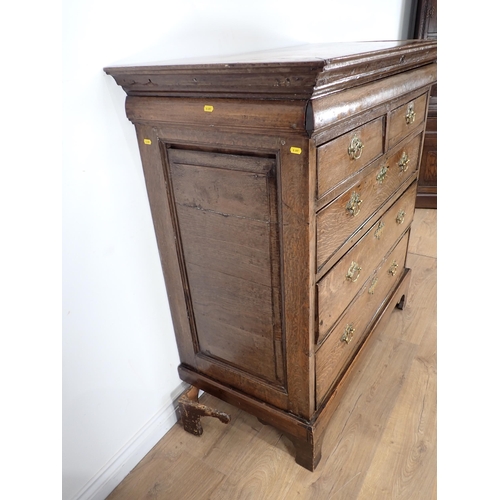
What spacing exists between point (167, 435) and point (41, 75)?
1329mm

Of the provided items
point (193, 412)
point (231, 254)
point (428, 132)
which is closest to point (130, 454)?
point (193, 412)

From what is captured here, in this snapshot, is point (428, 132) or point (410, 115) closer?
point (410, 115)

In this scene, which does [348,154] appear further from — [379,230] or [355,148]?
[379,230]

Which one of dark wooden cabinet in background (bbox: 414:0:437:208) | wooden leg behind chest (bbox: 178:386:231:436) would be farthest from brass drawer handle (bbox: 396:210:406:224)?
dark wooden cabinet in background (bbox: 414:0:437:208)

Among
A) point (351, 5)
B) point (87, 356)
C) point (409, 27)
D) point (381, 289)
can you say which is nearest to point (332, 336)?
point (381, 289)

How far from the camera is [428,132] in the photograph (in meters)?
2.93

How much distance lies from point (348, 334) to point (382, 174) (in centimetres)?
52

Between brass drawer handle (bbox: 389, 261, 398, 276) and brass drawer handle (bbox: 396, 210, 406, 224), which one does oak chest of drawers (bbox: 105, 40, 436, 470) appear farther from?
brass drawer handle (bbox: 389, 261, 398, 276)

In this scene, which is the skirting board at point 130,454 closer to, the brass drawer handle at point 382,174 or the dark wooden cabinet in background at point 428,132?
the brass drawer handle at point 382,174

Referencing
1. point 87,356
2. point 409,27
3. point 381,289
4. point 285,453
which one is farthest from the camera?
point 409,27

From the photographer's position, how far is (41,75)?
464mm

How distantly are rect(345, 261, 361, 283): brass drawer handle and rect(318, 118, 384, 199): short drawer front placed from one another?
0.30 metres

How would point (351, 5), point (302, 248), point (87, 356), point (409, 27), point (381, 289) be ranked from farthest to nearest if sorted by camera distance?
point (409, 27)
point (351, 5)
point (381, 289)
point (87, 356)
point (302, 248)
